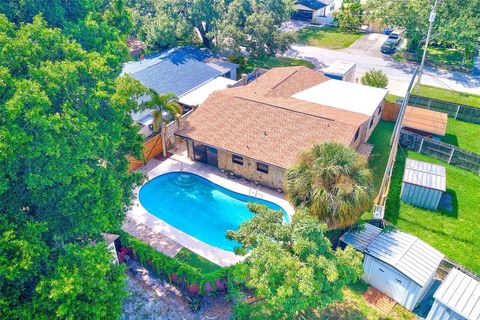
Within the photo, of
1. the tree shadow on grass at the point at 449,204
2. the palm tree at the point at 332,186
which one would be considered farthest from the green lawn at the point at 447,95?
the palm tree at the point at 332,186

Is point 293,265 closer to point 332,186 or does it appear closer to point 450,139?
point 332,186

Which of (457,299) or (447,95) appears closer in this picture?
(457,299)

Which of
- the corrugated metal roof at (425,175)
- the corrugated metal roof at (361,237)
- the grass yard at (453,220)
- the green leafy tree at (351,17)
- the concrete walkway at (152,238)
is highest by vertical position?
the green leafy tree at (351,17)

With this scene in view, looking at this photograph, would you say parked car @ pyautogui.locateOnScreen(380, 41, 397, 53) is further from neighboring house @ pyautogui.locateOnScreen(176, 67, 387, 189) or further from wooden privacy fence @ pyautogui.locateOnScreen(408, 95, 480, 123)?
neighboring house @ pyautogui.locateOnScreen(176, 67, 387, 189)

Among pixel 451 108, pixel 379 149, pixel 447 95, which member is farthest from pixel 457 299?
pixel 447 95

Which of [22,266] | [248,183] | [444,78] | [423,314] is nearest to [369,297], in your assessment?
[423,314]

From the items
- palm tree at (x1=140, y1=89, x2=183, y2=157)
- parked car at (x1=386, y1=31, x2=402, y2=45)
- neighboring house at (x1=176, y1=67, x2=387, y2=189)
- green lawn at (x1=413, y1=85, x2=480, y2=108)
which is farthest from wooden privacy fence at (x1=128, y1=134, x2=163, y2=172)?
parked car at (x1=386, y1=31, x2=402, y2=45)

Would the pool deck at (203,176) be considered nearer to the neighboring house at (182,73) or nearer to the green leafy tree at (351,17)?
the neighboring house at (182,73)
